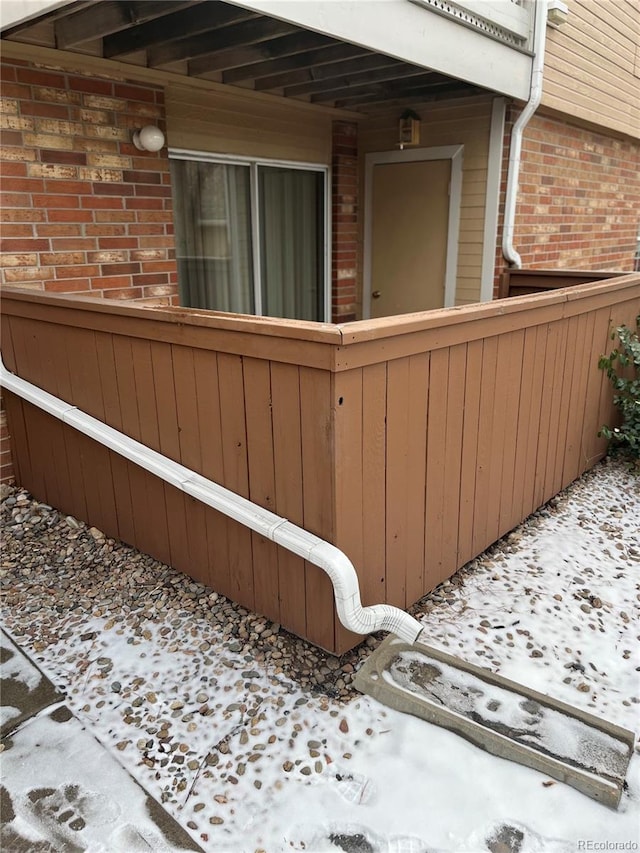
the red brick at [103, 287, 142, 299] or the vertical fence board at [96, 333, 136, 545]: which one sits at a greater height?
the red brick at [103, 287, 142, 299]

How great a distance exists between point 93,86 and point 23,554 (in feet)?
→ 9.24

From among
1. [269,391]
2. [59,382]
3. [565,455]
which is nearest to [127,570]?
[59,382]

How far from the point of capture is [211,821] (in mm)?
1880

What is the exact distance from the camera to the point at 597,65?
6.67 metres

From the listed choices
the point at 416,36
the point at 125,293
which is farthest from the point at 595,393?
the point at 125,293

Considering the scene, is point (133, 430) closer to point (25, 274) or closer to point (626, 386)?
point (25, 274)

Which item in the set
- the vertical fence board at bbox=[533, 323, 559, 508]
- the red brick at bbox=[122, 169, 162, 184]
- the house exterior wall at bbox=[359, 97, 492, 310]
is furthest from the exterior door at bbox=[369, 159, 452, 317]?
the vertical fence board at bbox=[533, 323, 559, 508]

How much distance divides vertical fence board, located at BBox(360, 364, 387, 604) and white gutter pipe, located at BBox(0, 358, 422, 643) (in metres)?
0.11

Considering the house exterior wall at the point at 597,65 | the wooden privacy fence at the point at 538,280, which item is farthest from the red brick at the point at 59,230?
the house exterior wall at the point at 597,65

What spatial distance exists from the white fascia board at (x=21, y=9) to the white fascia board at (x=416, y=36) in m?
0.80

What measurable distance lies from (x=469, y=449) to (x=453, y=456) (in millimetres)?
143

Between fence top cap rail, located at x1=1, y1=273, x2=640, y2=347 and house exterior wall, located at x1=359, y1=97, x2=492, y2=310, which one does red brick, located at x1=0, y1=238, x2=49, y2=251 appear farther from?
house exterior wall, located at x1=359, y1=97, x2=492, y2=310

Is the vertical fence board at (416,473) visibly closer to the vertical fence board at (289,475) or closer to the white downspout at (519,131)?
the vertical fence board at (289,475)

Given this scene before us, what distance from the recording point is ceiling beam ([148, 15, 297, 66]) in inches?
138
